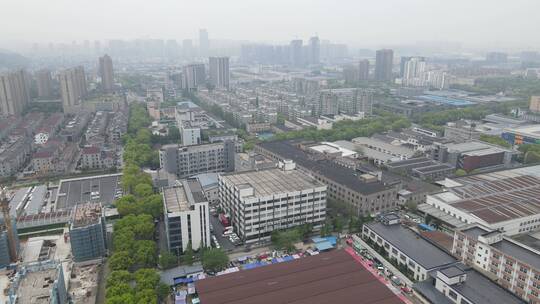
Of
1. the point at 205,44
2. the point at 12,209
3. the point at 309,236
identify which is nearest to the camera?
the point at 309,236

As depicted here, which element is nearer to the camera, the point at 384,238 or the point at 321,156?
the point at 384,238

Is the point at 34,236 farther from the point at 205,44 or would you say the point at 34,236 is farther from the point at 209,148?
the point at 205,44

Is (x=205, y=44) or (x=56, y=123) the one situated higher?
(x=205, y=44)

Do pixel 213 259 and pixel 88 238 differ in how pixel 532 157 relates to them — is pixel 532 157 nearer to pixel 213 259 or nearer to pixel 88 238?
pixel 213 259

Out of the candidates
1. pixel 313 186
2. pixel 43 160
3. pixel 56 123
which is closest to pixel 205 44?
pixel 56 123

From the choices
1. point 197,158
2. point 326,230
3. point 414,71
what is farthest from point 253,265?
point 414,71

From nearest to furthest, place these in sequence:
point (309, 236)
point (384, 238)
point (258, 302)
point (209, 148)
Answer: point (258, 302) → point (384, 238) → point (309, 236) → point (209, 148)

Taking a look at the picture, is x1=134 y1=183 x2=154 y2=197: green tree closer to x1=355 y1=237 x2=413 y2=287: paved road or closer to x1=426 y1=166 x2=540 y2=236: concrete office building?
x1=355 y1=237 x2=413 y2=287: paved road

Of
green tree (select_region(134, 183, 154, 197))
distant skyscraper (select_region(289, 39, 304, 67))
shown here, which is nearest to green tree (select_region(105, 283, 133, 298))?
green tree (select_region(134, 183, 154, 197))
